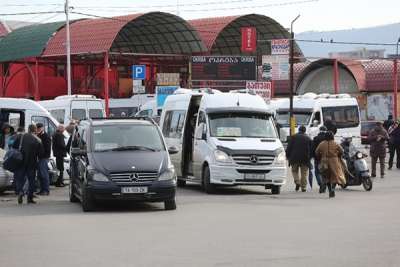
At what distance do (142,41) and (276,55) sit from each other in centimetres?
2304

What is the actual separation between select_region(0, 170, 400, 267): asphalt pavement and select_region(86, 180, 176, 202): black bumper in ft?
1.02

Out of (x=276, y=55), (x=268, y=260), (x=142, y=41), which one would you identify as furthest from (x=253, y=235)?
(x=142, y=41)

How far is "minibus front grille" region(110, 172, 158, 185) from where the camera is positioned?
16.9m

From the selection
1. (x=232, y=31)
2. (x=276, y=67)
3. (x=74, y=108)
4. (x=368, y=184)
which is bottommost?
(x=368, y=184)

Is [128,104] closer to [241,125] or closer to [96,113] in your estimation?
[96,113]

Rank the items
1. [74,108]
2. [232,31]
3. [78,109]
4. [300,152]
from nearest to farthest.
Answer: [300,152]
[74,108]
[78,109]
[232,31]

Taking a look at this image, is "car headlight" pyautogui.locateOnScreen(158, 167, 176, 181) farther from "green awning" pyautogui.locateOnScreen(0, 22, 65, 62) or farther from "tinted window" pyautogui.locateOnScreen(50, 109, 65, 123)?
"green awning" pyautogui.locateOnScreen(0, 22, 65, 62)

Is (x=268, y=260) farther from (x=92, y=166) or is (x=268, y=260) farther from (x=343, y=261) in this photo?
(x=92, y=166)

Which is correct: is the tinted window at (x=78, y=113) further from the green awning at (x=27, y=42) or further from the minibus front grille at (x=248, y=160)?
the green awning at (x=27, y=42)

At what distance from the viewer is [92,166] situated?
17.1 meters

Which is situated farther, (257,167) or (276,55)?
(276,55)

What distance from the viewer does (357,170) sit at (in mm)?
23281

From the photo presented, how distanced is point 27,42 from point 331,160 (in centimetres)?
4316

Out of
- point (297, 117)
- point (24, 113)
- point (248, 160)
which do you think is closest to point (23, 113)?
point (24, 113)
